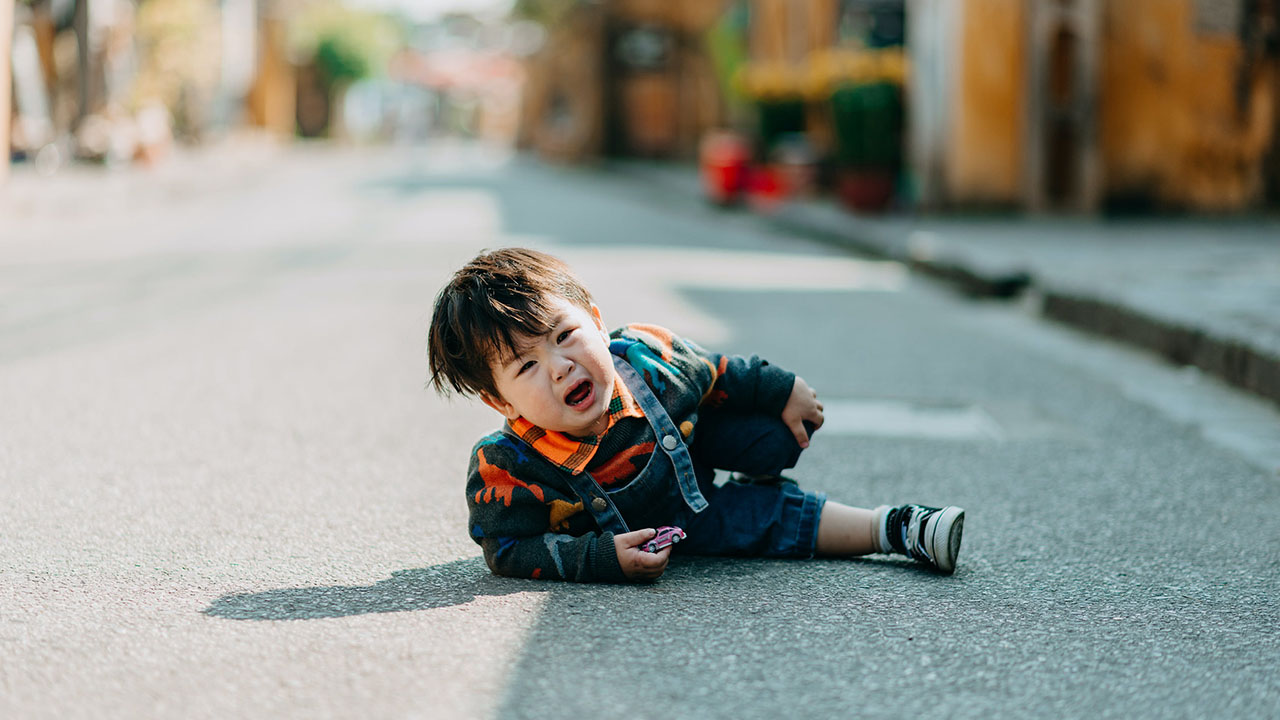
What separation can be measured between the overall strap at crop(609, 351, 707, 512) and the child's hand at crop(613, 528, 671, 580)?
0.17m

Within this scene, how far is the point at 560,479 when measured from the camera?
2.66m

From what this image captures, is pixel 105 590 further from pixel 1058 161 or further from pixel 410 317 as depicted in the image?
pixel 1058 161

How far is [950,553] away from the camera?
8.84 ft

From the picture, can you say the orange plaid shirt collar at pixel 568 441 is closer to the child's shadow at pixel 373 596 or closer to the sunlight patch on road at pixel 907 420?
the child's shadow at pixel 373 596

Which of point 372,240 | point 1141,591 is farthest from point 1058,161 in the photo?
point 1141,591

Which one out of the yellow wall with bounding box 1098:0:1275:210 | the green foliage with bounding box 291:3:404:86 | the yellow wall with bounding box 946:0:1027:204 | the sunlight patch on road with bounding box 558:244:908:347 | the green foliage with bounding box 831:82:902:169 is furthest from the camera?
the green foliage with bounding box 291:3:404:86

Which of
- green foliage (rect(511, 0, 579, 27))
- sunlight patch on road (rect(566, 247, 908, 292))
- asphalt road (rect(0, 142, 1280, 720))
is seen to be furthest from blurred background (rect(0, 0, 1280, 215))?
asphalt road (rect(0, 142, 1280, 720))

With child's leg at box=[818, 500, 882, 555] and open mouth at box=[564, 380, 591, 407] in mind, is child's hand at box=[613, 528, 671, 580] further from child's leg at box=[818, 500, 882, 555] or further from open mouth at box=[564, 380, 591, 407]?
child's leg at box=[818, 500, 882, 555]

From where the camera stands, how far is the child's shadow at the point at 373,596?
2426 millimetres

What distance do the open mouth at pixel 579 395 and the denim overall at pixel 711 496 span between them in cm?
15

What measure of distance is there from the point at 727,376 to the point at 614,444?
1.07 feet

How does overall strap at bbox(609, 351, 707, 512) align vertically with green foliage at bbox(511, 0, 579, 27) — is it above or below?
below

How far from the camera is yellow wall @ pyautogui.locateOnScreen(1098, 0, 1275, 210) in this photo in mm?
11680

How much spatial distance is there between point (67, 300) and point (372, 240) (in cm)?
425
